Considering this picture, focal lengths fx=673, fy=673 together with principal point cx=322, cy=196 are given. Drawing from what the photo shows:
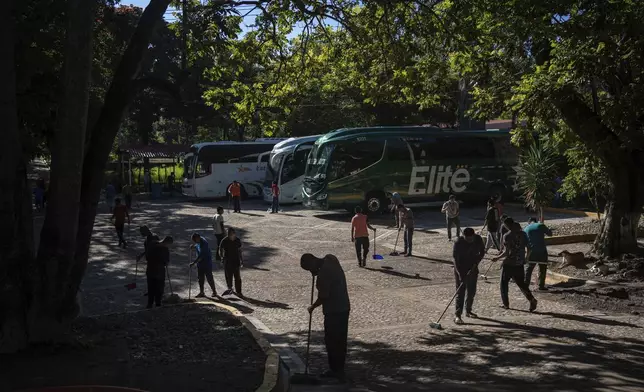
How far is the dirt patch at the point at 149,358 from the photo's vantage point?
257 inches

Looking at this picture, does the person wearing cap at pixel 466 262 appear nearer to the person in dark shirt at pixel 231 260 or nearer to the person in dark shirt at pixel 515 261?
the person in dark shirt at pixel 515 261

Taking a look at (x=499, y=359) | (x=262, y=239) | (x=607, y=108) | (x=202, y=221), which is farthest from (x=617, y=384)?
(x=202, y=221)

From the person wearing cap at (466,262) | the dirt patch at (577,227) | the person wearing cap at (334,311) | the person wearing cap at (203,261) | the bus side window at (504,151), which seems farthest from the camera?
the bus side window at (504,151)

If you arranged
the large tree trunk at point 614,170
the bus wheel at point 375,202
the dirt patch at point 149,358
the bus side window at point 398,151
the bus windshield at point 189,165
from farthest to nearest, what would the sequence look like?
the bus windshield at point 189,165
the bus side window at point 398,151
the bus wheel at point 375,202
the large tree trunk at point 614,170
the dirt patch at point 149,358

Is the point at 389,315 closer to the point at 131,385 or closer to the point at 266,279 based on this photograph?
the point at 266,279

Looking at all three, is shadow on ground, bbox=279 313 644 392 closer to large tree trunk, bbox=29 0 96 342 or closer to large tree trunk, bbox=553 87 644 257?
large tree trunk, bbox=29 0 96 342

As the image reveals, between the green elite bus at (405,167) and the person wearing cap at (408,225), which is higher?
the green elite bus at (405,167)

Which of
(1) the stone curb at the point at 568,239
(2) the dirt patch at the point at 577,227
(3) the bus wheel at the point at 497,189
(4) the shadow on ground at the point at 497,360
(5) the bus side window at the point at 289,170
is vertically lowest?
(4) the shadow on ground at the point at 497,360

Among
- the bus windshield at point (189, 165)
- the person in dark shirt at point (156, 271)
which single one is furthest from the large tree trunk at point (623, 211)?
the bus windshield at point (189, 165)

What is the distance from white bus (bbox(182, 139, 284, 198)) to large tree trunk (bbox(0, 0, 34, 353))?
26837 millimetres

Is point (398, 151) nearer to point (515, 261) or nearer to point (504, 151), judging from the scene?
point (504, 151)

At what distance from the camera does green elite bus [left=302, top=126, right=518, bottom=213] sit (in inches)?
995

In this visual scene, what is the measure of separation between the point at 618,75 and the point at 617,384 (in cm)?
829

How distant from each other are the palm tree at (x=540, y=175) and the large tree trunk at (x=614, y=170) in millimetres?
5970
